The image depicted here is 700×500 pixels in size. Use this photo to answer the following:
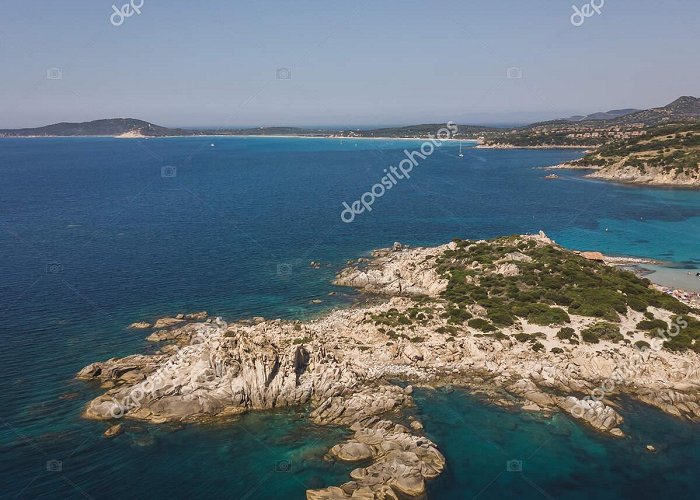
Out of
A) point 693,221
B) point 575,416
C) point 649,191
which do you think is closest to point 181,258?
point 575,416

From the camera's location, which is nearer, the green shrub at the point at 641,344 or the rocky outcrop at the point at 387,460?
the rocky outcrop at the point at 387,460

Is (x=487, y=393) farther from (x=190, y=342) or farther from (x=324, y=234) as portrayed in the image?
(x=324, y=234)

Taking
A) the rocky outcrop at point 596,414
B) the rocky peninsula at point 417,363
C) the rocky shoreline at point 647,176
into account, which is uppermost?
the rocky shoreline at point 647,176

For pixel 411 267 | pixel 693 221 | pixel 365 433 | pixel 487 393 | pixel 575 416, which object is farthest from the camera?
pixel 693 221

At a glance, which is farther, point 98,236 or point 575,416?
point 98,236

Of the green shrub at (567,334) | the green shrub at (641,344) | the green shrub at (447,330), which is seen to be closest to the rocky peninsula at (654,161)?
the green shrub at (641,344)

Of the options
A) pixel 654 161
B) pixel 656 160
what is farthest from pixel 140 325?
pixel 656 160

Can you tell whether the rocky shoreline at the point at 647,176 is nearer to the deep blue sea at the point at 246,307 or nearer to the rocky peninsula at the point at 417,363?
the deep blue sea at the point at 246,307
